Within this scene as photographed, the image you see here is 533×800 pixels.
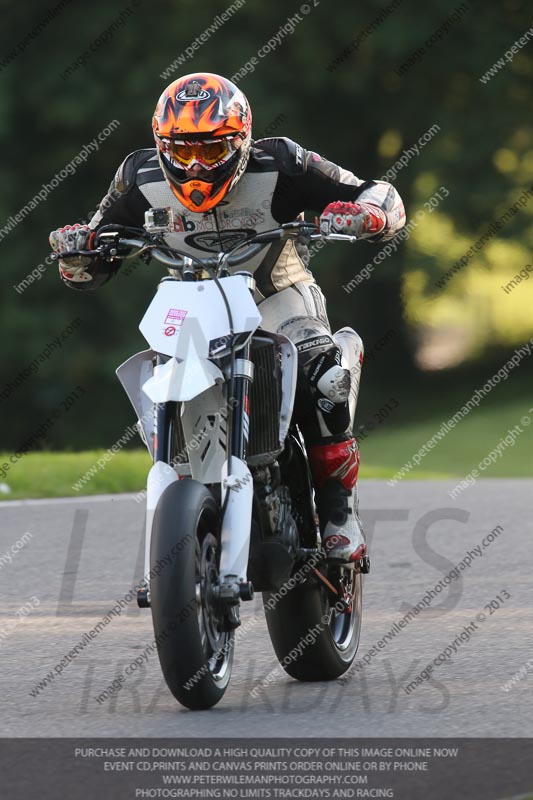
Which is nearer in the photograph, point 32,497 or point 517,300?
point 32,497

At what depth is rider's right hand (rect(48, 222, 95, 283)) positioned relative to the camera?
5.36 m

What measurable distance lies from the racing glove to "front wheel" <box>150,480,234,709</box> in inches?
39.1

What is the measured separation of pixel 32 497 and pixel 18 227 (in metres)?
12.4

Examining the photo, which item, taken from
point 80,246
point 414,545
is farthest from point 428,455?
point 80,246

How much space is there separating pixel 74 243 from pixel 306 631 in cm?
155

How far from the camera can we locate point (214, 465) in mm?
4902

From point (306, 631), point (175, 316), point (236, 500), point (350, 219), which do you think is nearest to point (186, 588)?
point (236, 500)

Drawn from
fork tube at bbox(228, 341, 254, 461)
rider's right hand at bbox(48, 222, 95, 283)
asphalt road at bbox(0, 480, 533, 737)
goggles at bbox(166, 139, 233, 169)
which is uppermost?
goggles at bbox(166, 139, 233, 169)

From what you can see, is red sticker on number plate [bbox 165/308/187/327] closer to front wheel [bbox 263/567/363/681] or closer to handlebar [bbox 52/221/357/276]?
handlebar [bbox 52/221/357/276]

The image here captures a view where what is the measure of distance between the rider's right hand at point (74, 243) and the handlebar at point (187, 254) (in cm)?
5

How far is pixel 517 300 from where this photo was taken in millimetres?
23547

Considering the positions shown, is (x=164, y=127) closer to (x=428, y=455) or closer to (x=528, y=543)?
(x=528, y=543)
